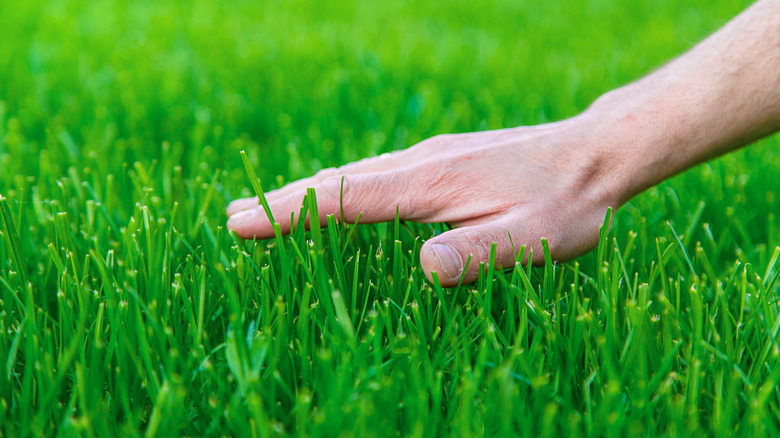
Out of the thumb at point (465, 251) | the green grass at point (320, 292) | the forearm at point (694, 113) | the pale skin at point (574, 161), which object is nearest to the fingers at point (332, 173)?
the pale skin at point (574, 161)

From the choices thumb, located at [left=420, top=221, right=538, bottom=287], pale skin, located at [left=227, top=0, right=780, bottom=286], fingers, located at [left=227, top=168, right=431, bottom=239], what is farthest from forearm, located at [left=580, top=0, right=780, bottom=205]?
fingers, located at [left=227, top=168, right=431, bottom=239]

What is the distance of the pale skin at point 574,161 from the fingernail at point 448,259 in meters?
0.09

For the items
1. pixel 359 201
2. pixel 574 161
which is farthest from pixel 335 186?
pixel 574 161

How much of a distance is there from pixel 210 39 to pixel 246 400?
11.4ft

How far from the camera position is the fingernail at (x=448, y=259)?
1.35 m

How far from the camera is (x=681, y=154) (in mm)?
1619

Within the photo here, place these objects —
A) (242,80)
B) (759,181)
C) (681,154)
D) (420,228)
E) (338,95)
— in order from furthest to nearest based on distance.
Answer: (242,80) < (338,95) < (759,181) < (420,228) < (681,154)

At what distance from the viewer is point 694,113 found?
160 cm

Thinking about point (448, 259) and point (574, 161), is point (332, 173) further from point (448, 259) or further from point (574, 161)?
point (574, 161)

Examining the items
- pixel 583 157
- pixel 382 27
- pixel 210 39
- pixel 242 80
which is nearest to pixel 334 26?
pixel 382 27

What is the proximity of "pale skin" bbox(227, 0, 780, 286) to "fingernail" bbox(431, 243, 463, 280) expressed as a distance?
9cm

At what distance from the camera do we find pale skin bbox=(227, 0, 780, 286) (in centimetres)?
150

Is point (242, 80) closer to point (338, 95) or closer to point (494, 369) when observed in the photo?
point (338, 95)

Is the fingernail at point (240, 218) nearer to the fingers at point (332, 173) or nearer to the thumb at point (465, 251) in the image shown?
the fingers at point (332, 173)
